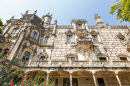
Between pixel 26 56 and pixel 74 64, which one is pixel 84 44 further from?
pixel 26 56

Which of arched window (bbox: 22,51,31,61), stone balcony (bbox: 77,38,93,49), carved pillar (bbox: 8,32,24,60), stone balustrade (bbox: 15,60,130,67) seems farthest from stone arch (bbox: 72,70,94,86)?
carved pillar (bbox: 8,32,24,60)

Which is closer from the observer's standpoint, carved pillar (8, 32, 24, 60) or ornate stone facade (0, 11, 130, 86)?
carved pillar (8, 32, 24, 60)

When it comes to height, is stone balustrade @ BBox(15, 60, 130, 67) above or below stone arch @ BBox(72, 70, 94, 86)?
above

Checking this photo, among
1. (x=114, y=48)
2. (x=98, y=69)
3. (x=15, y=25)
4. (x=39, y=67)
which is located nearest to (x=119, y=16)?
(x=114, y=48)

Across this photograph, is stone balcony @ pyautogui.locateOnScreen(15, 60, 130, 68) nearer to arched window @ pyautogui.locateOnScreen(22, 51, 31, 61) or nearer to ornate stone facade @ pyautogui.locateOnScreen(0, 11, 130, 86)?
ornate stone facade @ pyautogui.locateOnScreen(0, 11, 130, 86)

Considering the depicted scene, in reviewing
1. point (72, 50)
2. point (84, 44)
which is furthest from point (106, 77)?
point (72, 50)

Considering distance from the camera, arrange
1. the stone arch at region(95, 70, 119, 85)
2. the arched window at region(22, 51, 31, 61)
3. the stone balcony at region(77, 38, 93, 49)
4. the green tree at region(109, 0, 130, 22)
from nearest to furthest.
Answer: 1. the green tree at region(109, 0, 130, 22)
2. the stone arch at region(95, 70, 119, 85)
3. the arched window at region(22, 51, 31, 61)
4. the stone balcony at region(77, 38, 93, 49)

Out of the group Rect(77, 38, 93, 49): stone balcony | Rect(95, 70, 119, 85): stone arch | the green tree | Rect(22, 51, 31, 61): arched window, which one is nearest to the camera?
the green tree

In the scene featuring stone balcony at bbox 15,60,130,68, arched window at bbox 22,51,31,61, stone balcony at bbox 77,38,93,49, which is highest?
stone balcony at bbox 77,38,93,49

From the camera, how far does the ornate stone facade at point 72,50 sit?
11.5 meters

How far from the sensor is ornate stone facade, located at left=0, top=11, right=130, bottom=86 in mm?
11539

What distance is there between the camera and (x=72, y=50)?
52.4 ft

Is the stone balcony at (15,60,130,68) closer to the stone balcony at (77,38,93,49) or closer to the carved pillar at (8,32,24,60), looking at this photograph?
the carved pillar at (8,32,24,60)

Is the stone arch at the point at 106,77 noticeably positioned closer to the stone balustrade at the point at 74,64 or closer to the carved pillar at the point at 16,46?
the stone balustrade at the point at 74,64
